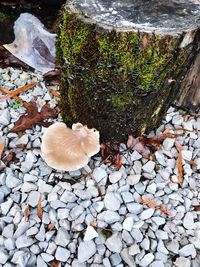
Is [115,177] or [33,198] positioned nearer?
[33,198]

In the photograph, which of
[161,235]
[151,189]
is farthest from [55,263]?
[151,189]

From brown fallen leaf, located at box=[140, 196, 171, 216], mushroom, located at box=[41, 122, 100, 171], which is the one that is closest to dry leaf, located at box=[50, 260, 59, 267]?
mushroom, located at box=[41, 122, 100, 171]

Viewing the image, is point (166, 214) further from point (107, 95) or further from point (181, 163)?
point (107, 95)

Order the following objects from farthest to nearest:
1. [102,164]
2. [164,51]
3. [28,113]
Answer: [28,113] → [102,164] → [164,51]

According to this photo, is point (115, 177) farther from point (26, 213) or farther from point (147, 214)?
point (26, 213)

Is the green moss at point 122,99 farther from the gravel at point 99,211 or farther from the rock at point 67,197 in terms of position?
the rock at point 67,197

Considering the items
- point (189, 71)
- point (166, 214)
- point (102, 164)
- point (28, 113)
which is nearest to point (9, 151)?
point (28, 113)

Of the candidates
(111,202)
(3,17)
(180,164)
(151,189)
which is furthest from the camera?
(3,17)
